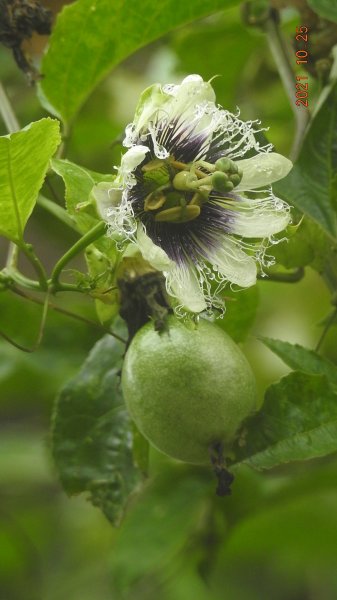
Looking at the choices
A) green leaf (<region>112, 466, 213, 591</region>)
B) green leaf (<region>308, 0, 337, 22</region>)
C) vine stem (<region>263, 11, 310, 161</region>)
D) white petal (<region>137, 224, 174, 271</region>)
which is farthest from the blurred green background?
white petal (<region>137, 224, 174, 271</region>)

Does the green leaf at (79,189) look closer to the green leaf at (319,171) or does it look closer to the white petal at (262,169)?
the white petal at (262,169)

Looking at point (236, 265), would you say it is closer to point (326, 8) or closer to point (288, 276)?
point (288, 276)

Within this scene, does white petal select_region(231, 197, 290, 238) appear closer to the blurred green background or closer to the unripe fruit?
the unripe fruit

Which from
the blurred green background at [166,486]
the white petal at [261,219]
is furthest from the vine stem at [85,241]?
the blurred green background at [166,486]

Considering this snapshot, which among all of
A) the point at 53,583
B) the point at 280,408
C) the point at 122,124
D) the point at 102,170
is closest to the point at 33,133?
the point at 280,408

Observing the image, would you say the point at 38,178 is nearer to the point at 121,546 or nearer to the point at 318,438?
the point at 318,438

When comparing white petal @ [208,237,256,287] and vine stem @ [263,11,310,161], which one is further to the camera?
vine stem @ [263,11,310,161]
